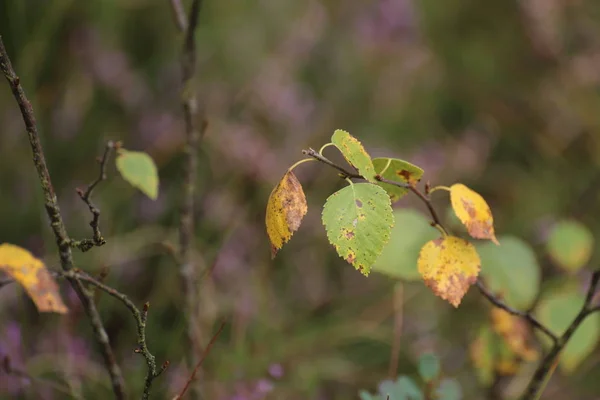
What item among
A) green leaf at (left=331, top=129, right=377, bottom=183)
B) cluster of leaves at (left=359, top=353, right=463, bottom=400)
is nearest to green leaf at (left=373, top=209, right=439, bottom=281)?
cluster of leaves at (left=359, top=353, right=463, bottom=400)

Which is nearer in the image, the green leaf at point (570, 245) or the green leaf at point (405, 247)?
the green leaf at point (405, 247)

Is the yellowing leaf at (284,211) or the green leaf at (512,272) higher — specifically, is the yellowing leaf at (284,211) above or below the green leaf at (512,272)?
above

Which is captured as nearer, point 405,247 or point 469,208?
point 469,208

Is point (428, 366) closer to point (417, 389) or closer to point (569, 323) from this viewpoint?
point (417, 389)

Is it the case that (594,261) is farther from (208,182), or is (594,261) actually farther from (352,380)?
(208,182)

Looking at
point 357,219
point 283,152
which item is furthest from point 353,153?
point 283,152

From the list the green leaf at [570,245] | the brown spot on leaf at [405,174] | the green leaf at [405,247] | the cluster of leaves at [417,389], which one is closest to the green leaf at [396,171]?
the brown spot on leaf at [405,174]

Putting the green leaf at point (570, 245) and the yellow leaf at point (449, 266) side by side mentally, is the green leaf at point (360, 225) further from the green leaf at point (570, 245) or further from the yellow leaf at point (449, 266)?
the green leaf at point (570, 245)

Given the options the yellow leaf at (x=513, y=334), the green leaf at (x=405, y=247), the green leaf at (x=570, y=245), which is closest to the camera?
the green leaf at (x=405, y=247)
